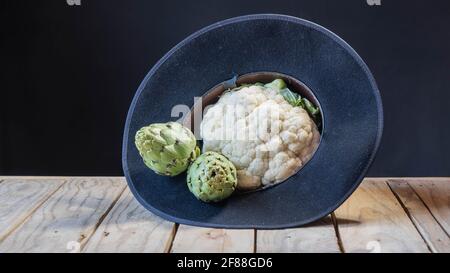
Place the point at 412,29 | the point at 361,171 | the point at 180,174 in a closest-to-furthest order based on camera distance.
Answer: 1. the point at 361,171
2. the point at 180,174
3. the point at 412,29

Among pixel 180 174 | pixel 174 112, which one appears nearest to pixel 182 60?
pixel 174 112

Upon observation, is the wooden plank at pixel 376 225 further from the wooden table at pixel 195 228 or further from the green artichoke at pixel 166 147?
the green artichoke at pixel 166 147

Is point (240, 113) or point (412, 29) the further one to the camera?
point (412, 29)

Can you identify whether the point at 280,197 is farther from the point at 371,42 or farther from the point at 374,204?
the point at 371,42

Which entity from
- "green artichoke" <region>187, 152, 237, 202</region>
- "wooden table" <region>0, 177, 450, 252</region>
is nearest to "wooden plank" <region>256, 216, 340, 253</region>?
"wooden table" <region>0, 177, 450, 252</region>

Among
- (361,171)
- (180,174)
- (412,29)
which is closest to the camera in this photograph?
(361,171)

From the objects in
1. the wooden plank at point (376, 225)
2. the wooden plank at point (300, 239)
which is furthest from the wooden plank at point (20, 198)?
the wooden plank at point (376, 225)

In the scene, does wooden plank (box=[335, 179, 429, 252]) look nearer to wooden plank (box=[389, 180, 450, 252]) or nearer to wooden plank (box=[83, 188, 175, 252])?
wooden plank (box=[389, 180, 450, 252])
